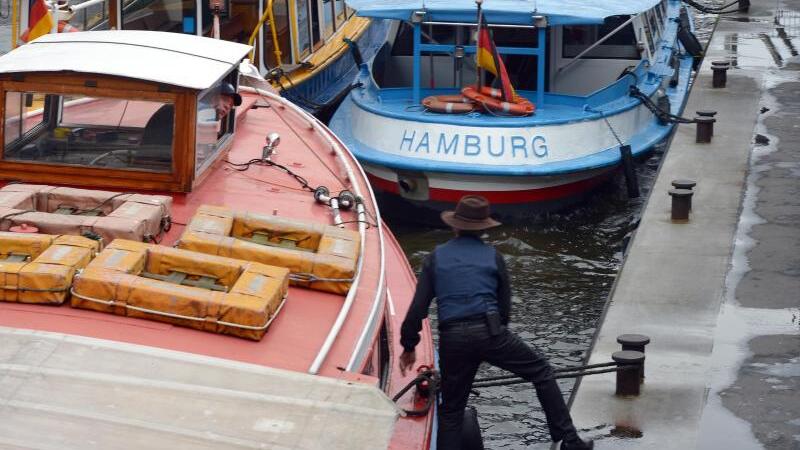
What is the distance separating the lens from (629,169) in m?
13.4

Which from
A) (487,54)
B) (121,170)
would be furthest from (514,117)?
(121,170)

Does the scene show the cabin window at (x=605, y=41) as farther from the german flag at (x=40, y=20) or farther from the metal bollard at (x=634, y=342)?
the metal bollard at (x=634, y=342)

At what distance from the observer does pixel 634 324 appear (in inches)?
358

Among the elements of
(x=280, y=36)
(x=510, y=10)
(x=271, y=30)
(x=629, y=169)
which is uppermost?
(x=510, y=10)

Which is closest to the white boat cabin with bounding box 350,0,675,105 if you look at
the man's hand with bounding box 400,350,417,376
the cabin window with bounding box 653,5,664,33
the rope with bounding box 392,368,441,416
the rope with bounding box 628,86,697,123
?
the rope with bounding box 628,86,697,123

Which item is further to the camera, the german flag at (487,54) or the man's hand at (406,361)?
the german flag at (487,54)

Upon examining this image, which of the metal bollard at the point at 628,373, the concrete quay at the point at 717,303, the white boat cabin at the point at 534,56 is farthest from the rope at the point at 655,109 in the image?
the metal bollard at the point at 628,373

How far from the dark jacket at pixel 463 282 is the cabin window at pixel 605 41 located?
8.84 meters

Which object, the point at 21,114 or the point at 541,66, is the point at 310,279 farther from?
the point at 541,66

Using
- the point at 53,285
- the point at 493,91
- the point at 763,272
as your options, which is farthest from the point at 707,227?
the point at 53,285

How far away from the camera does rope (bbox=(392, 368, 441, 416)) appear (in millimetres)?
6848

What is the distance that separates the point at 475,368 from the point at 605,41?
9377 mm

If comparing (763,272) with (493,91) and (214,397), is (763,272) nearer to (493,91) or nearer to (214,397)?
(493,91)

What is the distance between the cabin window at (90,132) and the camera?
7789mm
